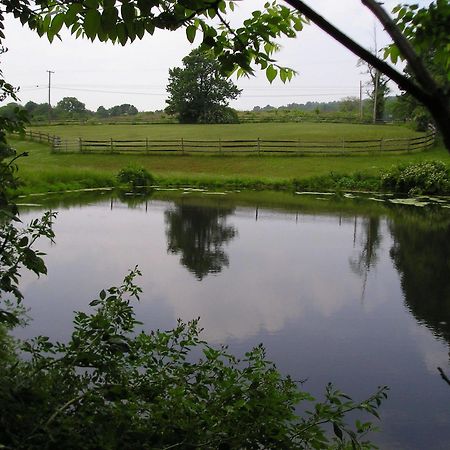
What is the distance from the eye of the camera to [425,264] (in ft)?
34.9

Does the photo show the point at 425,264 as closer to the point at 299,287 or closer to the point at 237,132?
the point at 299,287

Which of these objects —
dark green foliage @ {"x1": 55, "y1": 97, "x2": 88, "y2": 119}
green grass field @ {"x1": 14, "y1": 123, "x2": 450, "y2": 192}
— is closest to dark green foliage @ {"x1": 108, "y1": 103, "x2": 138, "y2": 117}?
dark green foliage @ {"x1": 55, "y1": 97, "x2": 88, "y2": 119}

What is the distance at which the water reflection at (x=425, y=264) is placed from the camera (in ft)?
25.3

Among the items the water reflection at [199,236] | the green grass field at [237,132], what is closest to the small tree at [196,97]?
the green grass field at [237,132]

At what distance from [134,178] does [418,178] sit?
41.7 ft

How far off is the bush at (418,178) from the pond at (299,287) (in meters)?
5.33

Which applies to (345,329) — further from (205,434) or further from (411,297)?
(205,434)

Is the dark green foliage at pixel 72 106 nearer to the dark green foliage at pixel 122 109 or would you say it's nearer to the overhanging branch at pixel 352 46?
the dark green foliage at pixel 122 109

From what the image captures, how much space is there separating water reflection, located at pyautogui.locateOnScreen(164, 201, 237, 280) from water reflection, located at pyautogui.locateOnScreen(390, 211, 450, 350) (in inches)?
141

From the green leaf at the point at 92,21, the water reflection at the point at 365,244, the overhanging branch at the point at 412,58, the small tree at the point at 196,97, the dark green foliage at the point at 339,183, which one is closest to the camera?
the overhanging branch at the point at 412,58

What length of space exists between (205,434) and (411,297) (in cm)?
662

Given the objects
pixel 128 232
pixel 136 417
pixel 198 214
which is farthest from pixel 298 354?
pixel 198 214

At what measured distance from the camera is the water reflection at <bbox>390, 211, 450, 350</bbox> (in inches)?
304

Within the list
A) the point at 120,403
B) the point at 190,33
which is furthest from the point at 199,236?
the point at 190,33
